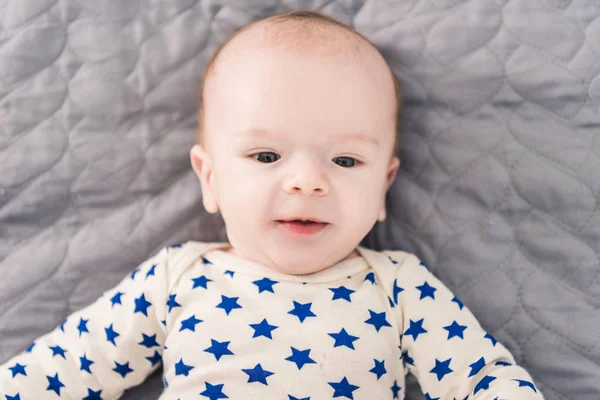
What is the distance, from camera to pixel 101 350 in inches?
43.6

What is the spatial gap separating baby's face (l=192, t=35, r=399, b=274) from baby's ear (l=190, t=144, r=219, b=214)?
5cm

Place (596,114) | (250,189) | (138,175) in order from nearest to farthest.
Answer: (250,189), (596,114), (138,175)

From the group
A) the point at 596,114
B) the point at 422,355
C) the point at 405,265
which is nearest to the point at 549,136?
the point at 596,114

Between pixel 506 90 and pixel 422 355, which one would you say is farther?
pixel 506 90

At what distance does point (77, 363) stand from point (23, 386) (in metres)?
0.09

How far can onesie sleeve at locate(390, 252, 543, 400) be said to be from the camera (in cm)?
101

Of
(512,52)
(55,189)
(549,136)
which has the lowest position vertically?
(55,189)

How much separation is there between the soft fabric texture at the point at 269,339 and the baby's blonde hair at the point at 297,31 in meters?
0.25

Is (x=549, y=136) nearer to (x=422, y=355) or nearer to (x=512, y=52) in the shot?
(x=512, y=52)

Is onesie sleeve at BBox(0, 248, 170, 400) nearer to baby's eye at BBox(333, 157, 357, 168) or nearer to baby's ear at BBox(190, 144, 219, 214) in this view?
baby's ear at BBox(190, 144, 219, 214)

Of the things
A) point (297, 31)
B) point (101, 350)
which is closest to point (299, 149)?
point (297, 31)

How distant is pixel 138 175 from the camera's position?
126 centimetres

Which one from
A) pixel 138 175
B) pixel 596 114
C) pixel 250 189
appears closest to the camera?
pixel 250 189

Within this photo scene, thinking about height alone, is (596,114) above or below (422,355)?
above
